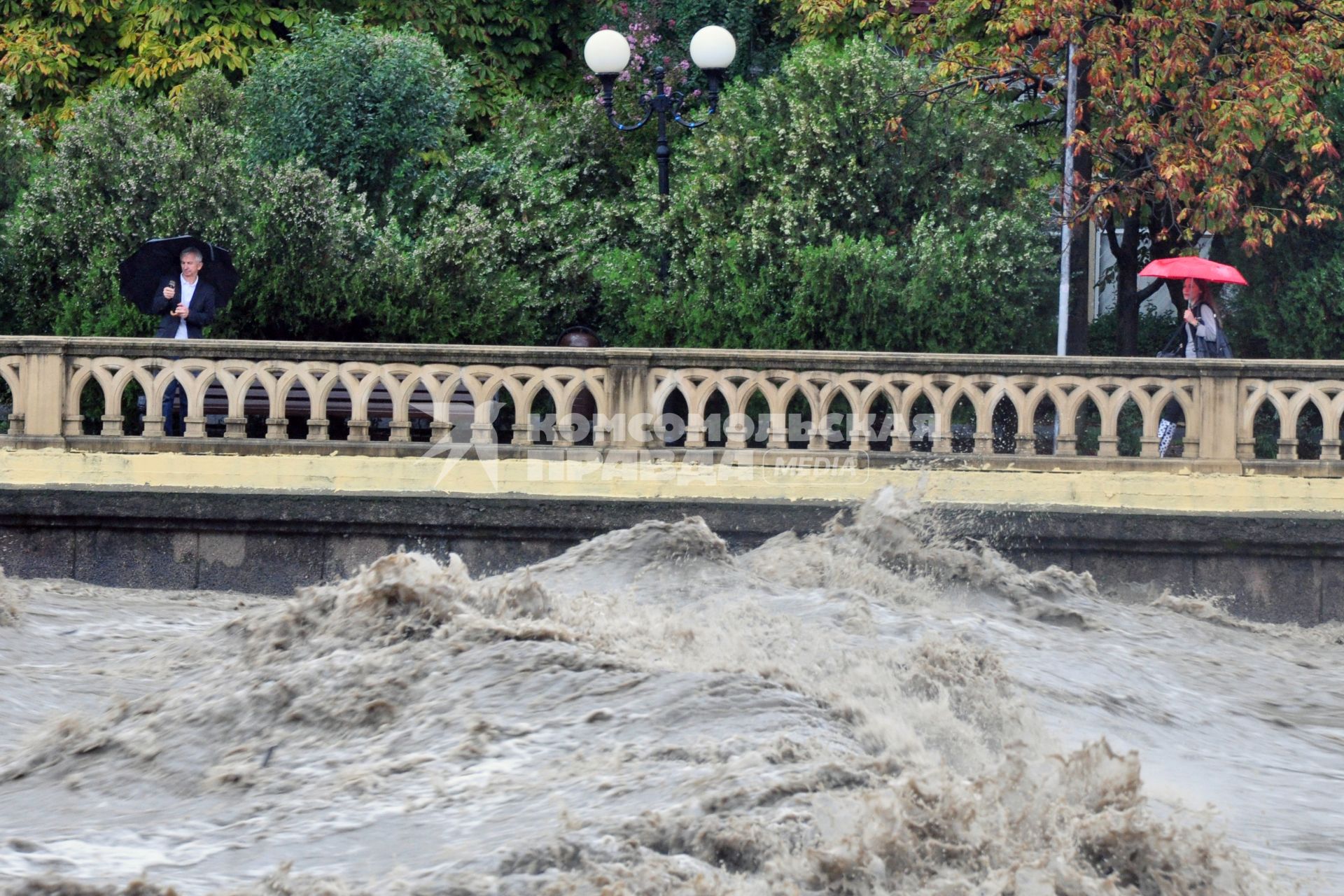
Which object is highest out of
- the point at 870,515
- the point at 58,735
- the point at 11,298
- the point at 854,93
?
the point at 854,93

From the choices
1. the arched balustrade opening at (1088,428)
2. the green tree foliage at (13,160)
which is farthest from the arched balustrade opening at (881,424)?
the green tree foliage at (13,160)

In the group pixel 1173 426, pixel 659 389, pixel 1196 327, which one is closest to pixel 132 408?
pixel 659 389

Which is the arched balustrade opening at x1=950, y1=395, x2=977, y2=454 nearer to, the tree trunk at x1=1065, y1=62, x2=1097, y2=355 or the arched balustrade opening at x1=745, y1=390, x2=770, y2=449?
the arched balustrade opening at x1=745, y1=390, x2=770, y2=449

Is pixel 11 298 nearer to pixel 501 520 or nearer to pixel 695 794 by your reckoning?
pixel 501 520

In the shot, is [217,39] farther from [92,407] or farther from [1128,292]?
[1128,292]

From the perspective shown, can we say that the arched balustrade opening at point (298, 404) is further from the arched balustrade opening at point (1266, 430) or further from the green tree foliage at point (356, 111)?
the arched balustrade opening at point (1266, 430)

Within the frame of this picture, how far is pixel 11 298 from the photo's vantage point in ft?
48.5

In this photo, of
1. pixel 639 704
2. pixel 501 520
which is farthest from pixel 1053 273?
pixel 639 704

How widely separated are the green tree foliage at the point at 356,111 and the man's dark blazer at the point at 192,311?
17.2 ft

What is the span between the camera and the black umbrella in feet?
38.5

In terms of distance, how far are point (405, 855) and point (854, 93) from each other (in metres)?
11.6

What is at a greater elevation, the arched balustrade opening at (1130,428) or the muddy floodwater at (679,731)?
the arched balustrade opening at (1130,428)

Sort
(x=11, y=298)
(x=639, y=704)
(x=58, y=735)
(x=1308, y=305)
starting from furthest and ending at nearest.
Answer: (x=1308, y=305) < (x=11, y=298) < (x=58, y=735) < (x=639, y=704)

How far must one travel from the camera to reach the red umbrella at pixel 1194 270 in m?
13.7
